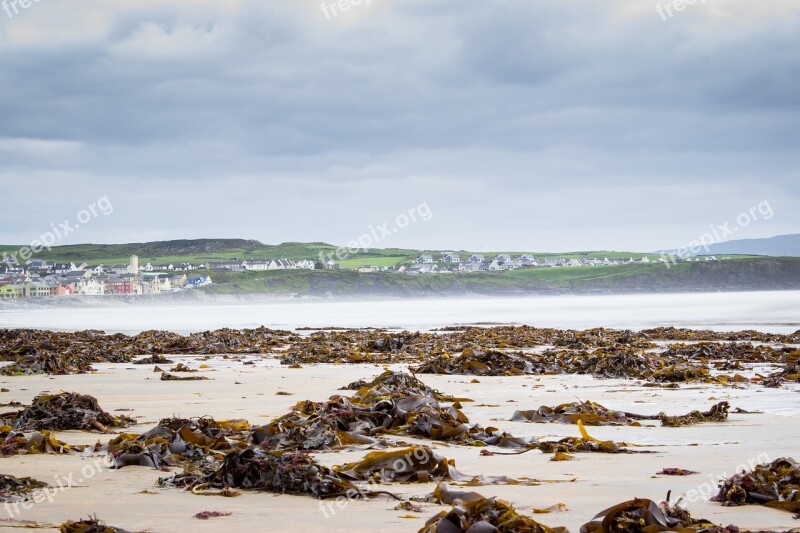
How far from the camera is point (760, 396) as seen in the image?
10.4 metres

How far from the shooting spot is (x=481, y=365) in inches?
556

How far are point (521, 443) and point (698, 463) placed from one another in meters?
1.29

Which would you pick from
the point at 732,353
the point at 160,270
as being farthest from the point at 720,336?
the point at 160,270

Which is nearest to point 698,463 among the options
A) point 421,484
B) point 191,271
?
point 421,484

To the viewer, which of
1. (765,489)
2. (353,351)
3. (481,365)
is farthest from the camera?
(353,351)

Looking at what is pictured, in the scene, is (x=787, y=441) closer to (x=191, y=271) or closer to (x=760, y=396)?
(x=760, y=396)

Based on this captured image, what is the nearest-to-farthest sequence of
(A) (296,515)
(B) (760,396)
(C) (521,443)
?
1. (A) (296,515)
2. (C) (521,443)
3. (B) (760,396)

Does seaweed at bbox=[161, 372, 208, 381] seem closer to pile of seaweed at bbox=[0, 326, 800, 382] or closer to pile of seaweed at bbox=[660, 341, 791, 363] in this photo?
pile of seaweed at bbox=[0, 326, 800, 382]

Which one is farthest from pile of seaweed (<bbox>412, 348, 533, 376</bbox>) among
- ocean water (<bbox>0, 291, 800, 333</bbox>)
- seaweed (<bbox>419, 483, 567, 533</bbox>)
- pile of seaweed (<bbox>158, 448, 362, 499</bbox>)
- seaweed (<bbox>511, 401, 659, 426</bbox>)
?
ocean water (<bbox>0, 291, 800, 333</bbox>)

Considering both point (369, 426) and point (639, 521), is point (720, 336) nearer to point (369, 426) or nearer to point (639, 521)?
point (369, 426)

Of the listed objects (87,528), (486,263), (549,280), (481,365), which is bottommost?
(481,365)

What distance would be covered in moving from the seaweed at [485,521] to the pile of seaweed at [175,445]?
2.27 m

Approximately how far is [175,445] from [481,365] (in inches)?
337

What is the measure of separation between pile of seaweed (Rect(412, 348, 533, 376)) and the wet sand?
7.34 ft
